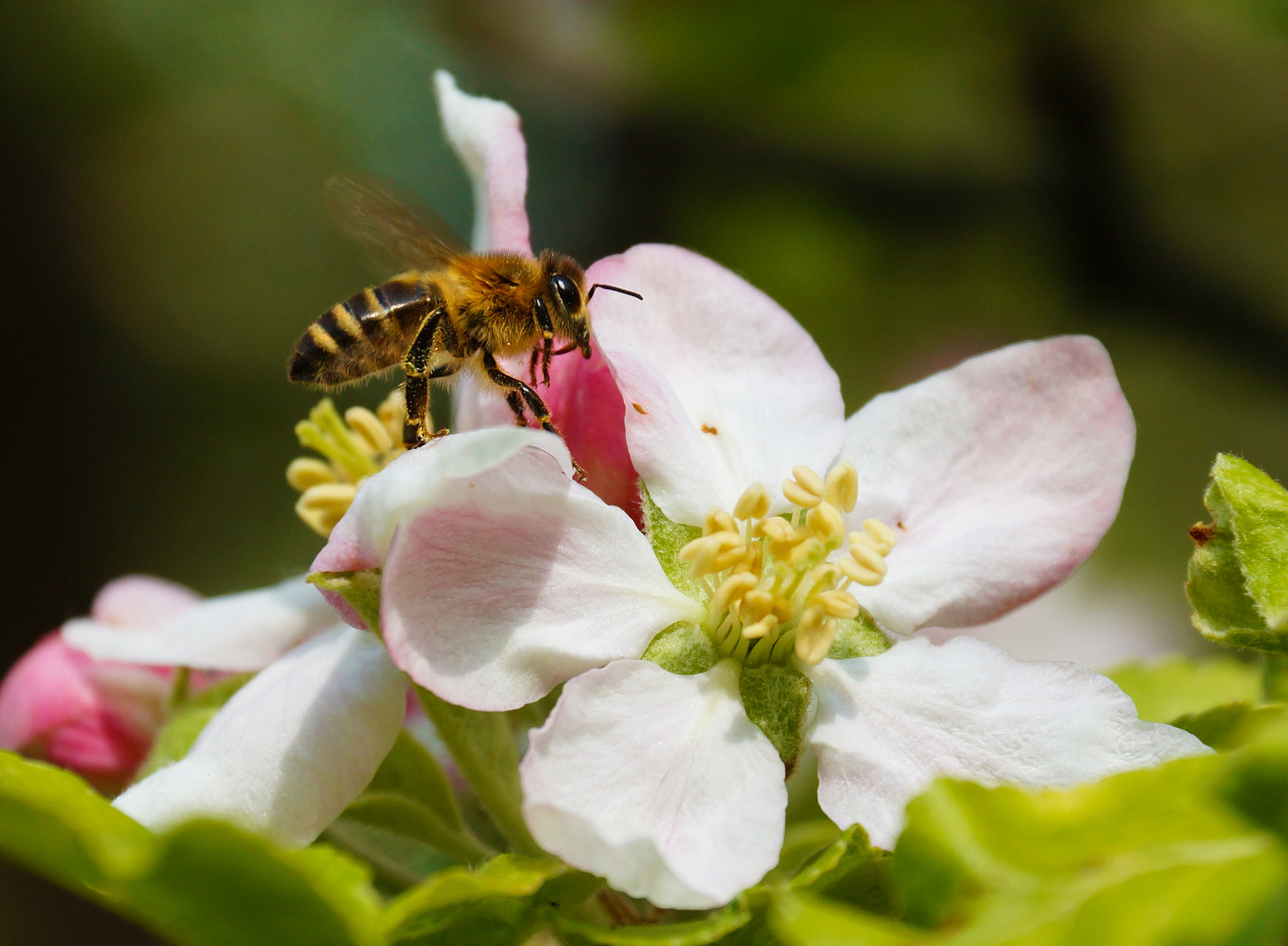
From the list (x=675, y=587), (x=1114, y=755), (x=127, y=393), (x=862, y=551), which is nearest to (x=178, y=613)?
(x=675, y=587)

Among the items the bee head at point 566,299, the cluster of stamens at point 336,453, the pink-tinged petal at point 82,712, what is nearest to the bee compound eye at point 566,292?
the bee head at point 566,299

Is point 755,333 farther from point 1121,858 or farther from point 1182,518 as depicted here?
point 1182,518

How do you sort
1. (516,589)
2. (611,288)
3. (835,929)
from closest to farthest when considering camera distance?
(835,929), (516,589), (611,288)

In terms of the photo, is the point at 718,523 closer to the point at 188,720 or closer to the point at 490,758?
the point at 490,758

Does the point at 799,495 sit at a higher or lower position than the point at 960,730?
higher

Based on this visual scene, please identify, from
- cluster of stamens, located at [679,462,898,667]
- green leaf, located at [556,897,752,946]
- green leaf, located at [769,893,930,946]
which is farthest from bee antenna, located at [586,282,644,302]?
green leaf, located at [769,893,930,946]

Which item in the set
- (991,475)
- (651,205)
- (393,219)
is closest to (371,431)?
(393,219)

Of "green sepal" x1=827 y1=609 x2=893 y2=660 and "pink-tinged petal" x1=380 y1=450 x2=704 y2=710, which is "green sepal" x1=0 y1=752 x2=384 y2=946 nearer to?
"pink-tinged petal" x1=380 y1=450 x2=704 y2=710
